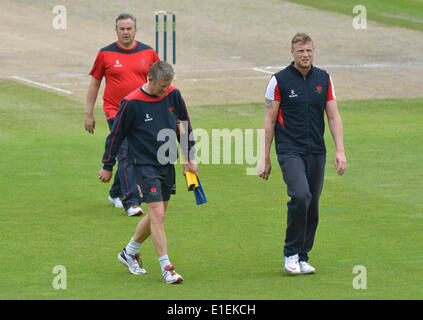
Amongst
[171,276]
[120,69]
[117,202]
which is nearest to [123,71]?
[120,69]

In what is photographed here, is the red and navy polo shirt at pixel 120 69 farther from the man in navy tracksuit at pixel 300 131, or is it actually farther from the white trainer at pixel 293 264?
the white trainer at pixel 293 264

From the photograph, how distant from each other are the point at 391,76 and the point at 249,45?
23.5 ft

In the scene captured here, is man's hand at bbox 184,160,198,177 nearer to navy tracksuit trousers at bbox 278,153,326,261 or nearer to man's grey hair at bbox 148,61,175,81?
navy tracksuit trousers at bbox 278,153,326,261

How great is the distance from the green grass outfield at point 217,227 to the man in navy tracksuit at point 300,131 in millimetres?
441

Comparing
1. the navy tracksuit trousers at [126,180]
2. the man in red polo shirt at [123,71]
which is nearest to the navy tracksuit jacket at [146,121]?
the navy tracksuit trousers at [126,180]

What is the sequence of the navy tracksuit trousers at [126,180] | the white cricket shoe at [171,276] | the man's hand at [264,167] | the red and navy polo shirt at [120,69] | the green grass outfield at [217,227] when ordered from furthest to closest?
the red and navy polo shirt at [120,69], the navy tracksuit trousers at [126,180], the man's hand at [264,167], the white cricket shoe at [171,276], the green grass outfield at [217,227]

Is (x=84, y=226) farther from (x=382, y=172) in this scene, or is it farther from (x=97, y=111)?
(x=97, y=111)

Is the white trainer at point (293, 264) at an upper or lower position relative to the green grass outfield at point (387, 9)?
lower

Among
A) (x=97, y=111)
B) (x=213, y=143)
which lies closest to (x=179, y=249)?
(x=213, y=143)

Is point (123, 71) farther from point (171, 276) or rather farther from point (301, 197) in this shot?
point (171, 276)

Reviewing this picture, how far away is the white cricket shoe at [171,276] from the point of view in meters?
9.20

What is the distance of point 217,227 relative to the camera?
11.9 m

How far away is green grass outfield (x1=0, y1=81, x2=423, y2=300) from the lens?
9.09 meters

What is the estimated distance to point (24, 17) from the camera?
3719 cm
